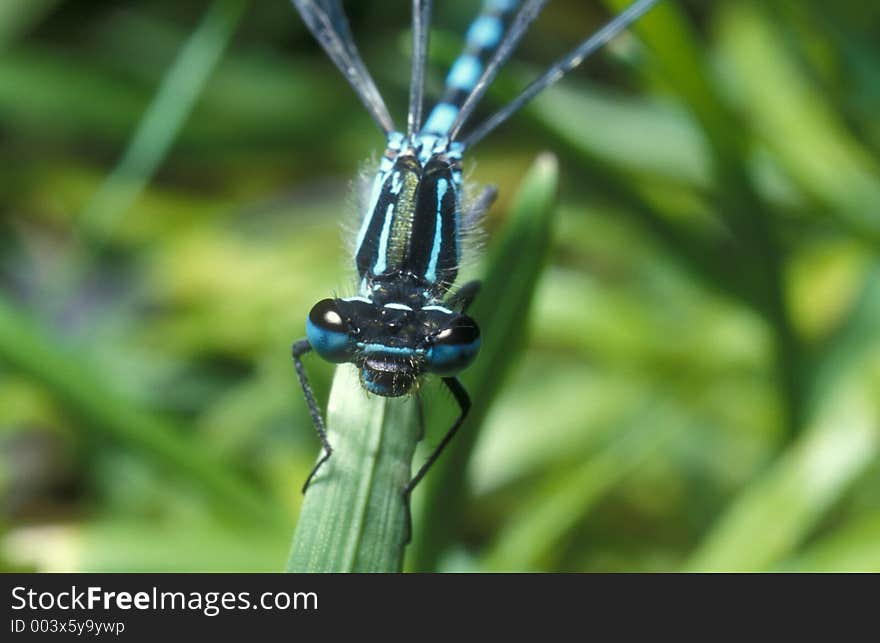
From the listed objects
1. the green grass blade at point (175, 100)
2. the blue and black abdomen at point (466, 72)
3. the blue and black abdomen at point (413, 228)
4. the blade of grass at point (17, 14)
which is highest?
the blade of grass at point (17, 14)

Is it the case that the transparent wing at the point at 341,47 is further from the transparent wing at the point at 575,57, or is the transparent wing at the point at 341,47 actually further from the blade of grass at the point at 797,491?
the blade of grass at the point at 797,491

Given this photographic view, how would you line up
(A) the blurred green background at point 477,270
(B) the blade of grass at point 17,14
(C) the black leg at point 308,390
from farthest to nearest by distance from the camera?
(B) the blade of grass at point 17,14, (A) the blurred green background at point 477,270, (C) the black leg at point 308,390

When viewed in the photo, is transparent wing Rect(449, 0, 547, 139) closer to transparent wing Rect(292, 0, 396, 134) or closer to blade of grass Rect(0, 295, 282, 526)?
transparent wing Rect(292, 0, 396, 134)

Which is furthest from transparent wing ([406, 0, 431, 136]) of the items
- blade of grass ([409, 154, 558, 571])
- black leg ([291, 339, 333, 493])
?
black leg ([291, 339, 333, 493])

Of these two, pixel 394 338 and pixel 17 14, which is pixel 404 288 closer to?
pixel 394 338

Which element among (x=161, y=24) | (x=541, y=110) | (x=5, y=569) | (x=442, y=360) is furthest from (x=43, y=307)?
(x=442, y=360)

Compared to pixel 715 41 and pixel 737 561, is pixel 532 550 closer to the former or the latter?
pixel 737 561

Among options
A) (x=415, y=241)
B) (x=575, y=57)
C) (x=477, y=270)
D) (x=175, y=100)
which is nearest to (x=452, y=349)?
(x=415, y=241)

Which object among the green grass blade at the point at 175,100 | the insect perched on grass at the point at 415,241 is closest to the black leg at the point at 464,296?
the insect perched on grass at the point at 415,241
